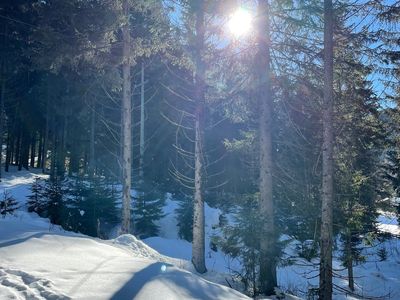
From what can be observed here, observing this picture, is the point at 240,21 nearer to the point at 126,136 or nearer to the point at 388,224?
the point at 126,136

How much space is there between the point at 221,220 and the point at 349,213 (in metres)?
9.96

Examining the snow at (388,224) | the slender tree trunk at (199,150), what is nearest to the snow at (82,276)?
the slender tree trunk at (199,150)

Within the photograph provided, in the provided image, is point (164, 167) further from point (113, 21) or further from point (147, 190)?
point (113, 21)

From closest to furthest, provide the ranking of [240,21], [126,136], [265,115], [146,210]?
[265,115]
[240,21]
[126,136]
[146,210]

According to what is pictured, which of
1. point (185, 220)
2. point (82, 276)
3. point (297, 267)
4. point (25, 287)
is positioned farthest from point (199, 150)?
point (297, 267)

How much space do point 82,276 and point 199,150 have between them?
770 cm

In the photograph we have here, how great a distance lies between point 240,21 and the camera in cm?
1127

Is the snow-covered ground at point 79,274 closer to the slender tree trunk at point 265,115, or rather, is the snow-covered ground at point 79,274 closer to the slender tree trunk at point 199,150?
the slender tree trunk at point 265,115

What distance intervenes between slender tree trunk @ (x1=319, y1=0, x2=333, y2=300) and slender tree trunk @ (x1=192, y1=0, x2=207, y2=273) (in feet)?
12.7

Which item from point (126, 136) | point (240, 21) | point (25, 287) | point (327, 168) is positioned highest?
point (240, 21)

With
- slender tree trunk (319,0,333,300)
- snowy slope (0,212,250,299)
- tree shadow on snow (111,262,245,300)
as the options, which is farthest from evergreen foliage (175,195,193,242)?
tree shadow on snow (111,262,245,300)

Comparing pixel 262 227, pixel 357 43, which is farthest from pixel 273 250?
pixel 357 43

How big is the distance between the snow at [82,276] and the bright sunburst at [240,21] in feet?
23.9

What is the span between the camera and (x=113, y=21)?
13.1m
